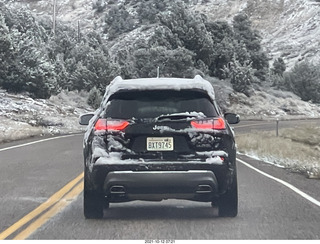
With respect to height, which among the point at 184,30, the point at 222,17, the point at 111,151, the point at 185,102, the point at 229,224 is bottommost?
the point at 229,224

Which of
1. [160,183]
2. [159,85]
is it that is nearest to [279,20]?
[159,85]

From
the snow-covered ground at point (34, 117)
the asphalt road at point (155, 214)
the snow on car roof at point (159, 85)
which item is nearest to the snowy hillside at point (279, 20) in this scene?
the snow-covered ground at point (34, 117)

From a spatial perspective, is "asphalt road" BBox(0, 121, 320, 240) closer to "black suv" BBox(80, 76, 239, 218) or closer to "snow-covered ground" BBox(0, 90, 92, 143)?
"black suv" BBox(80, 76, 239, 218)

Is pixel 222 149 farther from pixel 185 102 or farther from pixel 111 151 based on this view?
pixel 111 151

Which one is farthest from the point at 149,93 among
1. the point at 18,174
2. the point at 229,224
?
the point at 18,174

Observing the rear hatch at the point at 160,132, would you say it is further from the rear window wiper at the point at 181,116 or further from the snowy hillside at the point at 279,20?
the snowy hillside at the point at 279,20

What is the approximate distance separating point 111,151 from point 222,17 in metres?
106

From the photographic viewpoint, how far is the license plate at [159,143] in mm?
6691

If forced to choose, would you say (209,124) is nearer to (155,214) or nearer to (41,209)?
(155,214)

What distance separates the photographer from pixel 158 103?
6949 mm

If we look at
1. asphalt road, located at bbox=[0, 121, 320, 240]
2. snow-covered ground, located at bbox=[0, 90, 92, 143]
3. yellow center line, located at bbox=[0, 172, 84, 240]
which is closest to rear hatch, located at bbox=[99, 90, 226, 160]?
asphalt road, located at bbox=[0, 121, 320, 240]

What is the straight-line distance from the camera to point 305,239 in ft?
19.8

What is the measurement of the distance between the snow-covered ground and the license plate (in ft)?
55.9

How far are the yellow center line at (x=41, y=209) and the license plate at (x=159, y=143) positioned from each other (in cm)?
189
